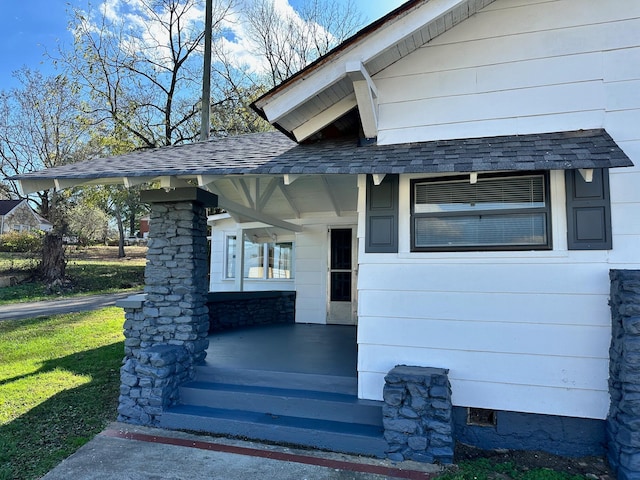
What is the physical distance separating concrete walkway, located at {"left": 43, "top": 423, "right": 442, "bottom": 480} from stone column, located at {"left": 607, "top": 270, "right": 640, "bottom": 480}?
1.46m

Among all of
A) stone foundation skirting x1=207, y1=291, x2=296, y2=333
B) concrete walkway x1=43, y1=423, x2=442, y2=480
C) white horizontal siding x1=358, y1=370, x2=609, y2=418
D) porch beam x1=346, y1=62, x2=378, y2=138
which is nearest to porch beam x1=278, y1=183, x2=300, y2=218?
stone foundation skirting x1=207, y1=291, x2=296, y2=333

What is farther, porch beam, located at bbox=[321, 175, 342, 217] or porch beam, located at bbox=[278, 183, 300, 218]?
porch beam, located at bbox=[278, 183, 300, 218]

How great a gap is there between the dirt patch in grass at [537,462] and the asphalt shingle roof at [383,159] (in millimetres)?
2601

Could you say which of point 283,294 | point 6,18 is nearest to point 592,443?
point 283,294

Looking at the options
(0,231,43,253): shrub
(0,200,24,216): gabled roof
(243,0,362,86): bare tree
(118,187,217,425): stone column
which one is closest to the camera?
(118,187,217,425): stone column

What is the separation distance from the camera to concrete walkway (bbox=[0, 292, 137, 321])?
36.4 ft

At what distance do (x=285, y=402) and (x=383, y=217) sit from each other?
2223mm

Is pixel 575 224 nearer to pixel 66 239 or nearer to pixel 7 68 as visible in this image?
pixel 66 239

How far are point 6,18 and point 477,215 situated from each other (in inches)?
857

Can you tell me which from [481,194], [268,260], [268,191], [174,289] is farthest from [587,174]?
[268,260]

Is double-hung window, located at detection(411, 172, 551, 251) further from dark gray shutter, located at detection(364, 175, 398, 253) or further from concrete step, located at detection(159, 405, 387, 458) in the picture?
concrete step, located at detection(159, 405, 387, 458)

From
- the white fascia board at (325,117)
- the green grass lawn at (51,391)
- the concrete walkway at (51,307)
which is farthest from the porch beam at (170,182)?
the concrete walkway at (51,307)

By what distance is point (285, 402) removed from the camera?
4336 millimetres

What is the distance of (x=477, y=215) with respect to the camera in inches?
164
